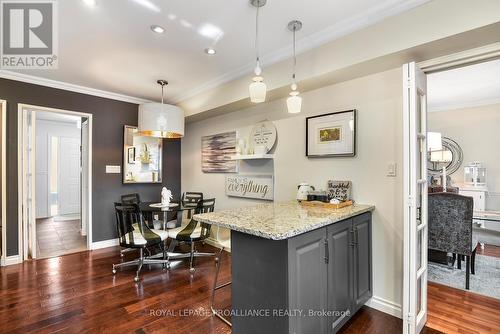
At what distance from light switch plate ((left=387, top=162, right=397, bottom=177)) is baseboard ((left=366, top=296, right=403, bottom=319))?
1161 millimetres

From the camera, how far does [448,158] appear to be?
506 cm

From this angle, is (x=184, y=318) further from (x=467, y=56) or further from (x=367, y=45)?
(x=467, y=56)

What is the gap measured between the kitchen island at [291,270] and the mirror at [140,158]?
3.15 m

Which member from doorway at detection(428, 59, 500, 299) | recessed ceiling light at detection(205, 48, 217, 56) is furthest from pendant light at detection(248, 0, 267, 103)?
doorway at detection(428, 59, 500, 299)

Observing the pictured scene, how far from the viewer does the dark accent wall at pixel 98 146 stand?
11.0 ft

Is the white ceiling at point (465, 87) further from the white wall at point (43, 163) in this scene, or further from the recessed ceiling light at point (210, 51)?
the white wall at point (43, 163)

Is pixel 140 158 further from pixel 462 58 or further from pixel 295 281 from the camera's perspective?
pixel 462 58

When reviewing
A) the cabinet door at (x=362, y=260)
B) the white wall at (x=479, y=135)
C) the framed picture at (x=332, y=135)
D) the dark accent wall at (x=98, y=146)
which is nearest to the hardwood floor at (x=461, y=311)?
the cabinet door at (x=362, y=260)

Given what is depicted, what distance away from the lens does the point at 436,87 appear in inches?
156

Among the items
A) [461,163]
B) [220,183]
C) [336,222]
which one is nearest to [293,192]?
[336,222]

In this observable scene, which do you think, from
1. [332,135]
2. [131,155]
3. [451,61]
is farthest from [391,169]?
[131,155]

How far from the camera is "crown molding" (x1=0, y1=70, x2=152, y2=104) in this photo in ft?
11.0

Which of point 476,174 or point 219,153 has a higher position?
point 219,153

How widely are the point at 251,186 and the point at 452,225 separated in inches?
96.0
